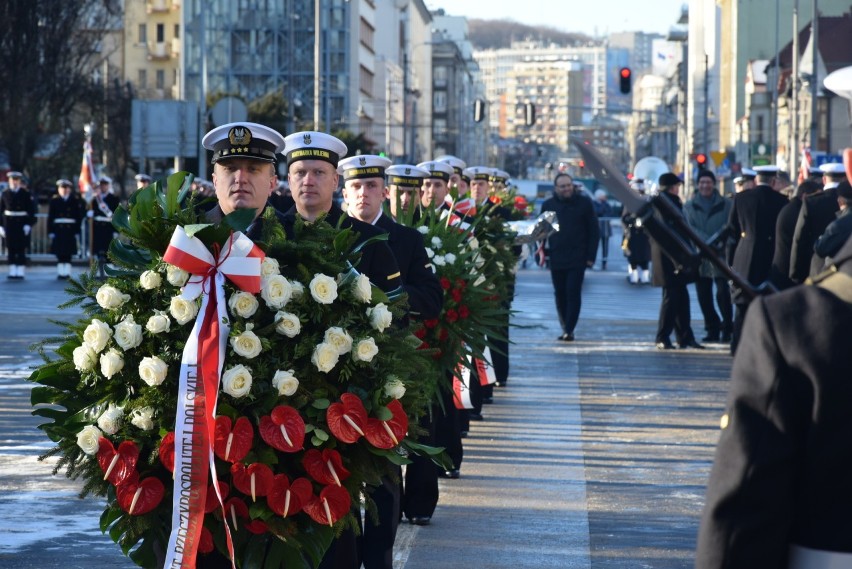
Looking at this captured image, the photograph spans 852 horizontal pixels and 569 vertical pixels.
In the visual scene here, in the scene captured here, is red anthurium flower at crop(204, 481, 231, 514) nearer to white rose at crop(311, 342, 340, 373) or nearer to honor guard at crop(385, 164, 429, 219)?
white rose at crop(311, 342, 340, 373)

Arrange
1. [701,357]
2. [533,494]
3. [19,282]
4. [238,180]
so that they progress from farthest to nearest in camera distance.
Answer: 1. [19,282]
2. [701,357]
3. [533,494]
4. [238,180]

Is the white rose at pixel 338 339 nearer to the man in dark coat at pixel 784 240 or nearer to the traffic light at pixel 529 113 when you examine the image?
the man in dark coat at pixel 784 240

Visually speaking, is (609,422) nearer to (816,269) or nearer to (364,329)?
(816,269)

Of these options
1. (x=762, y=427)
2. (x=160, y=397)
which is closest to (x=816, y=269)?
(x=160, y=397)

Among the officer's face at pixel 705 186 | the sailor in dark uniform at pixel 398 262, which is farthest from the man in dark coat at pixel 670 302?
the sailor in dark uniform at pixel 398 262

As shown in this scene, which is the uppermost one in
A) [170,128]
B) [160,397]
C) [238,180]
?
[170,128]

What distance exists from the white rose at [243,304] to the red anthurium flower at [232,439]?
0.33 m

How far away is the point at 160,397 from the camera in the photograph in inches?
201

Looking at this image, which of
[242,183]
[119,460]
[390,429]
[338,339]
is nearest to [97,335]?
[119,460]

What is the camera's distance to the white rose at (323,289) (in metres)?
5.17

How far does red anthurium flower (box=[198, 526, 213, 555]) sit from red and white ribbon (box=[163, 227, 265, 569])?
0.07m

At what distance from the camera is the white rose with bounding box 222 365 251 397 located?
16.4ft

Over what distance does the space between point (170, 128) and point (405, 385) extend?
25170 millimetres

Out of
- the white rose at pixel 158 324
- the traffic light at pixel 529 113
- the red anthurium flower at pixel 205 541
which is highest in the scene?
the traffic light at pixel 529 113
